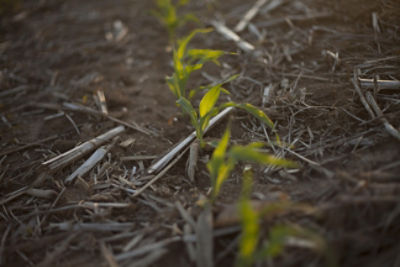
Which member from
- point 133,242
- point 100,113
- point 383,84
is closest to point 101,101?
point 100,113

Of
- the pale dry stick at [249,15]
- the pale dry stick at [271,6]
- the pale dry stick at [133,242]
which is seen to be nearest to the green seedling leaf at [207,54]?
the pale dry stick at [133,242]

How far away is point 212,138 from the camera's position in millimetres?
1767

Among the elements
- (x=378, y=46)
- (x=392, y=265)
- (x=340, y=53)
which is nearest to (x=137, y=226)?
(x=392, y=265)

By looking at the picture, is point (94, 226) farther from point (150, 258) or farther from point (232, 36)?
point (232, 36)

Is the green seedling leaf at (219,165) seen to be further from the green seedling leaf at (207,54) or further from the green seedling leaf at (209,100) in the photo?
the green seedling leaf at (207,54)

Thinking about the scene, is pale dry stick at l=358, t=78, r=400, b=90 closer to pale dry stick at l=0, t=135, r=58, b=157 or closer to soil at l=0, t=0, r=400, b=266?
soil at l=0, t=0, r=400, b=266

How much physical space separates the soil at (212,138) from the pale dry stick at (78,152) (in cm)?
4

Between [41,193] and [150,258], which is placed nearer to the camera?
[150,258]

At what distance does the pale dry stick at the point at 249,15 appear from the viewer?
2.87 meters

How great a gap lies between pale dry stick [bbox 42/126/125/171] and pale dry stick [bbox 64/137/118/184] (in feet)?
0.19

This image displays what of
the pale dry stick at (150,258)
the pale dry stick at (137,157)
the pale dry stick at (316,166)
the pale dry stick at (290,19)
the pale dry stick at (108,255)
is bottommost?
the pale dry stick at (150,258)

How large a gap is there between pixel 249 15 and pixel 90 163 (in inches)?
86.0

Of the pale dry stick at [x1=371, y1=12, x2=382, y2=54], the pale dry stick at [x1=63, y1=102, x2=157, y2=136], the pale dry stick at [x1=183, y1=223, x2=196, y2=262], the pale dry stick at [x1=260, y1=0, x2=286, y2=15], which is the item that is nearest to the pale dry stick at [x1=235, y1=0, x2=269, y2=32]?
the pale dry stick at [x1=260, y1=0, x2=286, y2=15]

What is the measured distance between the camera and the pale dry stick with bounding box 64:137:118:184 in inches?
65.6
